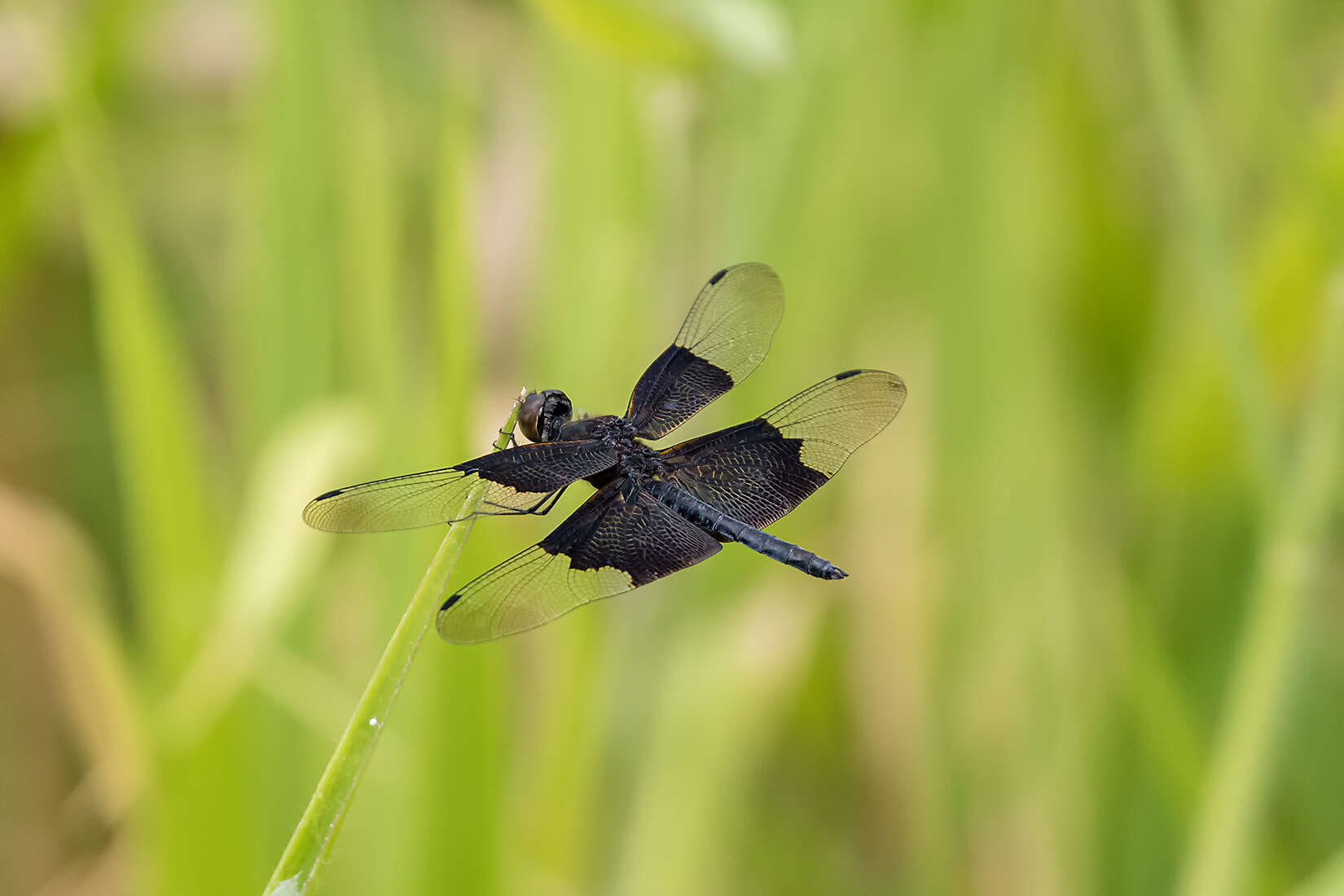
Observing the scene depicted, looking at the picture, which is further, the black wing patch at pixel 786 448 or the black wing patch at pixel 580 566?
the black wing patch at pixel 786 448

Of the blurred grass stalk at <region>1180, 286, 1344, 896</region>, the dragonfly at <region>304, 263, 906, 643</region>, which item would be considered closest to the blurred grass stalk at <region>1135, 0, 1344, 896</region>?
the blurred grass stalk at <region>1180, 286, 1344, 896</region>

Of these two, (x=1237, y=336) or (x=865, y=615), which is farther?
(x=865, y=615)

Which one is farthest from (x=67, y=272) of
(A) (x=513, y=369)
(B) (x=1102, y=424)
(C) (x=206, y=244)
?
(B) (x=1102, y=424)

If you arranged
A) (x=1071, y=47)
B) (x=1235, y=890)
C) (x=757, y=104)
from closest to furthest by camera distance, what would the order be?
(x=1235, y=890) → (x=757, y=104) → (x=1071, y=47)

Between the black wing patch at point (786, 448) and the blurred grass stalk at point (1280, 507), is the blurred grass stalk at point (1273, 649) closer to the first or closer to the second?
the blurred grass stalk at point (1280, 507)

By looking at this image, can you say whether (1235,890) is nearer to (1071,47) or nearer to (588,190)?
(588,190)

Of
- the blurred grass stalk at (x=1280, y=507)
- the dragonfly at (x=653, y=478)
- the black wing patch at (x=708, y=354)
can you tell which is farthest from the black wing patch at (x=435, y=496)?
the blurred grass stalk at (x=1280, y=507)

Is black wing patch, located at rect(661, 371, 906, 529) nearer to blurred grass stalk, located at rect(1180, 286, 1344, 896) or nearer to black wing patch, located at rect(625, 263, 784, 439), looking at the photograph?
black wing patch, located at rect(625, 263, 784, 439)
